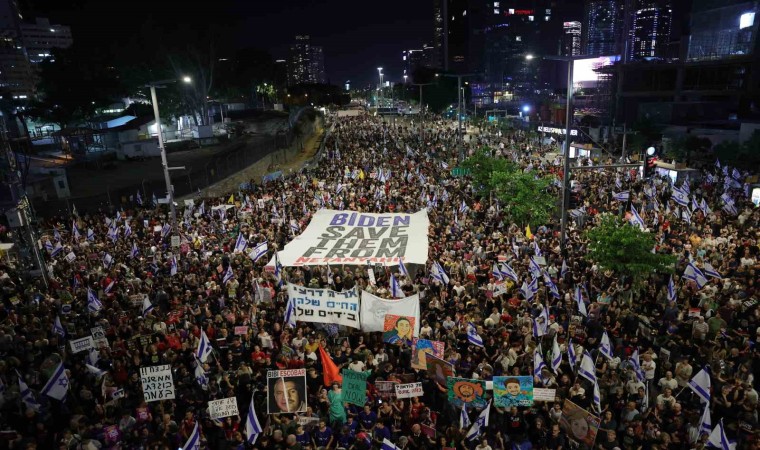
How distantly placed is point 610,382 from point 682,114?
58676 millimetres

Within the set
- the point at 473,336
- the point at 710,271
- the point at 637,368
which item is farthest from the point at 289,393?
the point at 710,271

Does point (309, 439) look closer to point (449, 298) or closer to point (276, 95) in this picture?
point (449, 298)

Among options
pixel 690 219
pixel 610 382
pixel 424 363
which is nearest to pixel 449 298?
pixel 424 363

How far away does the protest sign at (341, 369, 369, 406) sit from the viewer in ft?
29.9

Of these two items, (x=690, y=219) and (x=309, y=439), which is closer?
(x=309, y=439)

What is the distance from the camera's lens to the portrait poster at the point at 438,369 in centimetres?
977

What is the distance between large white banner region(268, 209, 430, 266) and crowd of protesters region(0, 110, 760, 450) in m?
0.60

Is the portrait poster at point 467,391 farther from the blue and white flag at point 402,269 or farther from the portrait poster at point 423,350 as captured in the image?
the blue and white flag at point 402,269

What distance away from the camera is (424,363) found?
33.3 ft

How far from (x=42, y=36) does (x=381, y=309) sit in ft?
534

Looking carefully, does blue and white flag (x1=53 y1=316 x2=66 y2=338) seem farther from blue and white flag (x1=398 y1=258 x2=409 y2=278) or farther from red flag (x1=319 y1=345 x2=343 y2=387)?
blue and white flag (x1=398 y1=258 x2=409 y2=278)

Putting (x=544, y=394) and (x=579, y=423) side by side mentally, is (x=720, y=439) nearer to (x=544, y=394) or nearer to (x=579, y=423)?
(x=579, y=423)

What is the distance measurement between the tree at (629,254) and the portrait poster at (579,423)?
6201mm

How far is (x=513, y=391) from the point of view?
884 cm
